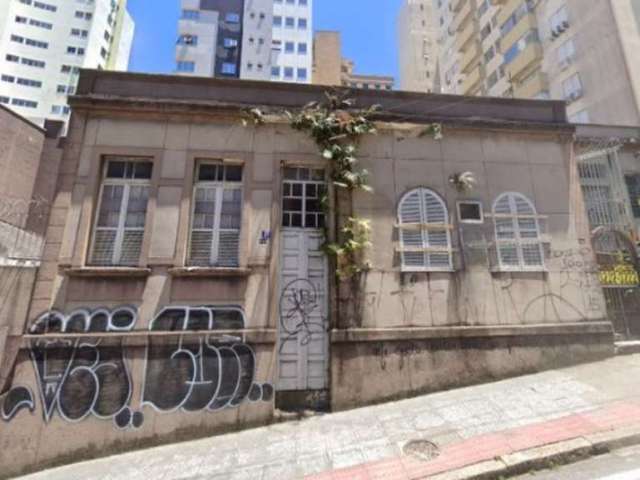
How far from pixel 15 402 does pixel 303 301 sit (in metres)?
5.18

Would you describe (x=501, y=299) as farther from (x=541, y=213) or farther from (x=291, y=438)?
(x=291, y=438)

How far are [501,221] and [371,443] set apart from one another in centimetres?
549

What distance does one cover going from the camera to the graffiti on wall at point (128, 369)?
5.71m

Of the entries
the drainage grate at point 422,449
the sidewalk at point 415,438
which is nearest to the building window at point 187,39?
the sidewalk at point 415,438

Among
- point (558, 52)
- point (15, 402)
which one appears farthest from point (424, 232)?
point (558, 52)

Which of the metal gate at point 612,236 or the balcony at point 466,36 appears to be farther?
the balcony at point 466,36

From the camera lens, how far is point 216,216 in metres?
6.93

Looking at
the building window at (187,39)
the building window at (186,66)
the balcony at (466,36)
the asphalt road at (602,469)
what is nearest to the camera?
the asphalt road at (602,469)

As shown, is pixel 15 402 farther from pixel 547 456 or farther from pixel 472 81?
pixel 472 81

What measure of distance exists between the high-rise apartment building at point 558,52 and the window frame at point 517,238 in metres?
16.6

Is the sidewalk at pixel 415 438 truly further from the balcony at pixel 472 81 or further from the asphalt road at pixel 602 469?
the balcony at pixel 472 81

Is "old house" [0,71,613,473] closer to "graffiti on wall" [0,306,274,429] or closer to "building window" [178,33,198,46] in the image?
"graffiti on wall" [0,306,274,429]

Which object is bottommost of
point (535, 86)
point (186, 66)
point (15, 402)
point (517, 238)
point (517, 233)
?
point (15, 402)

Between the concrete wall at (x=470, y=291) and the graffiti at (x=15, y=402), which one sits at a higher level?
the concrete wall at (x=470, y=291)
